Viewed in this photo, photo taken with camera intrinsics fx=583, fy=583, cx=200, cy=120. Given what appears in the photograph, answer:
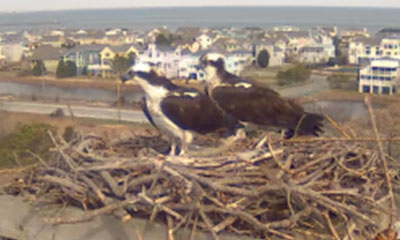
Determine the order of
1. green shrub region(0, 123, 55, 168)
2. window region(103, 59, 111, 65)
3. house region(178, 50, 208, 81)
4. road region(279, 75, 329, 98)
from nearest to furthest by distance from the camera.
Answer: green shrub region(0, 123, 55, 168)
road region(279, 75, 329, 98)
house region(178, 50, 208, 81)
window region(103, 59, 111, 65)

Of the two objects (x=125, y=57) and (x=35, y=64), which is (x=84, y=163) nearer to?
(x=125, y=57)

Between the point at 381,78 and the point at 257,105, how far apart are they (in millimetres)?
25321

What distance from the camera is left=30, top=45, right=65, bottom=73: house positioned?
35.5 meters

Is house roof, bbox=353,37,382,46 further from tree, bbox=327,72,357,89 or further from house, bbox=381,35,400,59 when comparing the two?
tree, bbox=327,72,357,89

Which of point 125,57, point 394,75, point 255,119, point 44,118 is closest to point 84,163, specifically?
point 255,119

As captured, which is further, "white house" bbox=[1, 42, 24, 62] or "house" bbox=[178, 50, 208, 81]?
"white house" bbox=[1, 42, 24, 62]

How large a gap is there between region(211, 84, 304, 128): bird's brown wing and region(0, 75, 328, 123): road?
55.2 ft

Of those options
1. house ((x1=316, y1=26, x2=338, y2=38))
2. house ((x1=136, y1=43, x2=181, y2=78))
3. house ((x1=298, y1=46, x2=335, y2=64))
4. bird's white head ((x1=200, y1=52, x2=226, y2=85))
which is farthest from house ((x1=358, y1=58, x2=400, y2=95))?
bird's white head ((x1=200, y1=52, x2=226, y2=85))

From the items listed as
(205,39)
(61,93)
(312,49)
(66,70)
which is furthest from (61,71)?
(312,49)

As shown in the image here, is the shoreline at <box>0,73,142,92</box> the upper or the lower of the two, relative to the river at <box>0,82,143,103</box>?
upper

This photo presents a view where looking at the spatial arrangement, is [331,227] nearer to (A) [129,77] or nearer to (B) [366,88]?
(A) [129,77]

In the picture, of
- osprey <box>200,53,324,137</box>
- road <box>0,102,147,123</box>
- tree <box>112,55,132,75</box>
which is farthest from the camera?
tree <box>112,55,132,75</box>

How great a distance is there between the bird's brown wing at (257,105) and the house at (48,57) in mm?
32713

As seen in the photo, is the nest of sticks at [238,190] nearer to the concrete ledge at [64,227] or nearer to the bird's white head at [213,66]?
the concrete ledge at [64,227]
